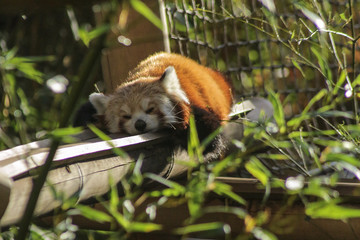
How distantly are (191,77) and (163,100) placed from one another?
1.13 ft

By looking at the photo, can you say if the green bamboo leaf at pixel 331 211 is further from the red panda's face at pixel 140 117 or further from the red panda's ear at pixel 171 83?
the red panda's ear at pixel 171 83

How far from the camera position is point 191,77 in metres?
3.11

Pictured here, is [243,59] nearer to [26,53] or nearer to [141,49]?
[26,53]

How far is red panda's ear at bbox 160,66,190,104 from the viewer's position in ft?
9.22

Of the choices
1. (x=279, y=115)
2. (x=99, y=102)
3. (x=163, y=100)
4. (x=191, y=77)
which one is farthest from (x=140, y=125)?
(x=279, y=115)

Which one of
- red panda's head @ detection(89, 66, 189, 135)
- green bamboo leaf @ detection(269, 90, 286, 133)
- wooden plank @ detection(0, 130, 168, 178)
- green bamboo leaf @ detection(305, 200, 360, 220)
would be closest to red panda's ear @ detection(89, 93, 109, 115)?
red panda's head @ detection(89, 66, 189, 135)

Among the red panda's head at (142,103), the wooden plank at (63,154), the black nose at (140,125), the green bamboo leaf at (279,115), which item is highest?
the green bamboo leaf at (279,115)

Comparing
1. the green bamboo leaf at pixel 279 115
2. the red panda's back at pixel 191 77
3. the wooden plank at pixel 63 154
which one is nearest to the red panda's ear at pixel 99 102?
the red panda's back at pixel 191 77

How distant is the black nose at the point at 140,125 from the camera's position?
105 inches

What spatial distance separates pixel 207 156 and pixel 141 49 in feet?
2.70

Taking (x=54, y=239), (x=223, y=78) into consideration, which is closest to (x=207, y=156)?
(x=223, y=78)

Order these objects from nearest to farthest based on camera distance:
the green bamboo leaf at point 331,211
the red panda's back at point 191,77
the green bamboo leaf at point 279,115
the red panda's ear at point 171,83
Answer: the green bamboo leaf at point 331,211 < the green bamboo leaf at point 279,115 < the red panda's ear at point 171,83 < the red panda's back at point 191,77

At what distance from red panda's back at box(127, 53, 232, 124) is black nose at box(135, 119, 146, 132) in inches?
13.5

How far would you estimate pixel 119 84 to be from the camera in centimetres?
312
